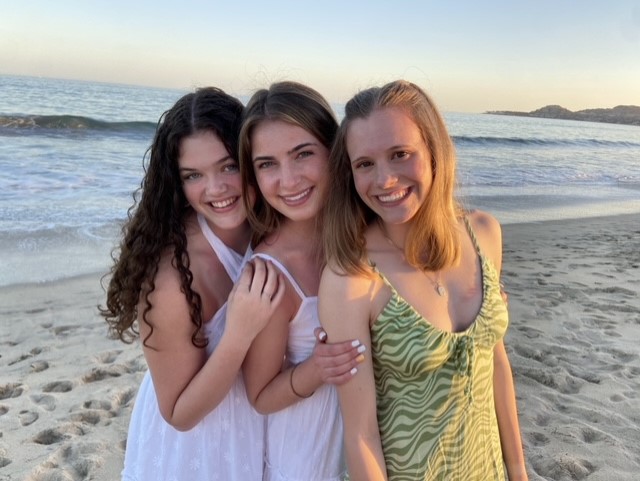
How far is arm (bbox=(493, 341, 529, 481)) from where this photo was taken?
229cm

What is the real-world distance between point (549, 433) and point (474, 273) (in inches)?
96.6

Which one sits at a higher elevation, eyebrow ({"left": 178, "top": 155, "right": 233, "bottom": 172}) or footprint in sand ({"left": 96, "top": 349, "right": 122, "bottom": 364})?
eyebrow ({"left": 178, "top": 155, "right": 233, "bottom": 172})

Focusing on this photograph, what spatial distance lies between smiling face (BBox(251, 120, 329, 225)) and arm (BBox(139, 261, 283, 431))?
0.87 ft

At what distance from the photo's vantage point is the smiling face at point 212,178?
2.24 metres

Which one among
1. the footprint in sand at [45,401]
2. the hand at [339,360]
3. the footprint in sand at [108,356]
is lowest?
the footprint in sand at [45,401]

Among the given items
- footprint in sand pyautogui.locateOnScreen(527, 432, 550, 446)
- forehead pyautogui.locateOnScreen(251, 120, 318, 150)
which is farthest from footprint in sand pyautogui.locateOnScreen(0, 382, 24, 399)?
footprint in sand pyautogui.locateOnScreen(527, 432, 550, 446)

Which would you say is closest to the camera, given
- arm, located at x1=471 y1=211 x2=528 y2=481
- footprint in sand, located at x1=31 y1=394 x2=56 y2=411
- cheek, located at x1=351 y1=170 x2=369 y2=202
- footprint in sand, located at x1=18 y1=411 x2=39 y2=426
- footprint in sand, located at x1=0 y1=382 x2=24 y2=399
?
cheek, located at x1=351 y1=170 x2=369 y2=202

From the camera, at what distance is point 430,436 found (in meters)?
1.91

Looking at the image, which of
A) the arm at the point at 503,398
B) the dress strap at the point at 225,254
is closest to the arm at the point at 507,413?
the arm at the point at 503,398

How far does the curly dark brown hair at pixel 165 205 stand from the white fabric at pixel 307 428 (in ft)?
1.29

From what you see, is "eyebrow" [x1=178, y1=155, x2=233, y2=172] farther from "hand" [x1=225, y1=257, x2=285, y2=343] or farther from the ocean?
the ocean

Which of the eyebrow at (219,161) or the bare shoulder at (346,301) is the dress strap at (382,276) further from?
the eyebrow at (219,161)

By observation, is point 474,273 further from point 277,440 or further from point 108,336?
point 108,336

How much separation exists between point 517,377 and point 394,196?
3382 millimetres
